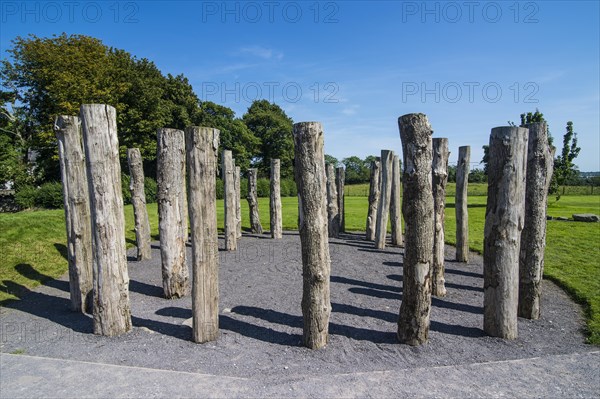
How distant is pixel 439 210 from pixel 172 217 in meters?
5.24

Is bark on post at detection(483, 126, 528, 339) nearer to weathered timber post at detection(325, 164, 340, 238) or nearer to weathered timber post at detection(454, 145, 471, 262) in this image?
weathered timber post at detection(454, 145, 471, 262)

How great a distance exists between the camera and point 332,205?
12.7m

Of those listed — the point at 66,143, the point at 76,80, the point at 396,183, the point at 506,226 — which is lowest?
the point at 506,226

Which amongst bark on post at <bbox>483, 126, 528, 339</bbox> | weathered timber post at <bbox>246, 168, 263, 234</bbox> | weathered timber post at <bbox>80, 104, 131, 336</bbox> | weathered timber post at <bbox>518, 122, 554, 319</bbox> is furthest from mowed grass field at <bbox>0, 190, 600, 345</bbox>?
weathered timber post at <bbox>246, 168, 263, 234</bbox>

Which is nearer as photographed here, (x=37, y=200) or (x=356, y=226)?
(x=356, y=226)

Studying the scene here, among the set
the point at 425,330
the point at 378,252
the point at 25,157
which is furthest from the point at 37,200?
the point at 425,330

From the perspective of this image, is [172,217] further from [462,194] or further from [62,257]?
[462,194]

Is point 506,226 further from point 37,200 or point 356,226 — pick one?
point 37,200

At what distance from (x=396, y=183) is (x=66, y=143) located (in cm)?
838

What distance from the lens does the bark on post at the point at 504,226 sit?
476cm

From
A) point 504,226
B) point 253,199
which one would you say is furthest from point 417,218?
point 253,199

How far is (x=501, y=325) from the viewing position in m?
4.92

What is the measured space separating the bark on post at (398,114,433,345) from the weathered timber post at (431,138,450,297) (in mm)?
2121

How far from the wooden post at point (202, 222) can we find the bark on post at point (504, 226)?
380 cm
